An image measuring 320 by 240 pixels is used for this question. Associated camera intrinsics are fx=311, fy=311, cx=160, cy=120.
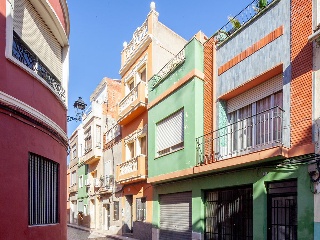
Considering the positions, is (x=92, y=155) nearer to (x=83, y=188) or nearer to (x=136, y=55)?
(x=83, y=188)

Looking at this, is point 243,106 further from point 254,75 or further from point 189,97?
point 189,97

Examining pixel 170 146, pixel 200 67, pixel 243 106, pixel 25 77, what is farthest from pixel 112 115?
pixel 25 77

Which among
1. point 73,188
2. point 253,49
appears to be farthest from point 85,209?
point 253,49

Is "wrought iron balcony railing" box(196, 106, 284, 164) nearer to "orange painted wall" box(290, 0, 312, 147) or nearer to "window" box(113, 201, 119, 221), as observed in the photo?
"orange painted wall" box(290, 0, 312, 147)

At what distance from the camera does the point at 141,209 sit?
15844 millimetres

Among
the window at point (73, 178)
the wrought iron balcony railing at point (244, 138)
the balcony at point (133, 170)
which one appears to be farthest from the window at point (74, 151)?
the wrought iron balcony railing at point (244, 138)

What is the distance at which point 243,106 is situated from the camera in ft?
32.5

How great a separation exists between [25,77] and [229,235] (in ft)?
23.9

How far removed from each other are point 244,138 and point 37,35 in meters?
6.53

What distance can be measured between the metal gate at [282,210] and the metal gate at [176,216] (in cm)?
384

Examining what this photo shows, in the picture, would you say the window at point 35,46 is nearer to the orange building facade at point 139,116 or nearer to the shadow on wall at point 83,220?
the orange building facade at point 139,116

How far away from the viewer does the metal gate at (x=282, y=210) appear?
7.59 meters

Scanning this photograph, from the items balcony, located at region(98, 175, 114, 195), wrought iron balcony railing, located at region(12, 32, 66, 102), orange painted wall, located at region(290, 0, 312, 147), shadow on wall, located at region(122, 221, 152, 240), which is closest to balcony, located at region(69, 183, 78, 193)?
balcony, located at region(98, 175, 114, 195)

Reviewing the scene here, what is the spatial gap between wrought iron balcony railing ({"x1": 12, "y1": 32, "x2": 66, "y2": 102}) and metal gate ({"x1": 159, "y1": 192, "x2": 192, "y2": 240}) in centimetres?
636
